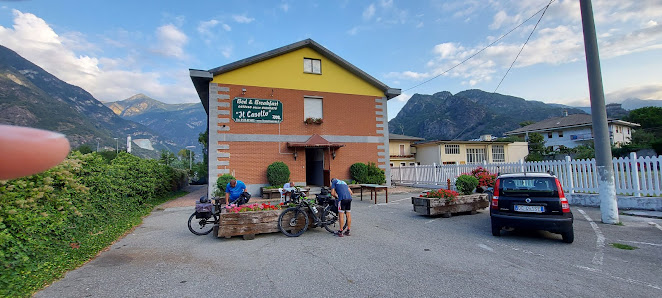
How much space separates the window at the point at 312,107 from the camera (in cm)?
1772

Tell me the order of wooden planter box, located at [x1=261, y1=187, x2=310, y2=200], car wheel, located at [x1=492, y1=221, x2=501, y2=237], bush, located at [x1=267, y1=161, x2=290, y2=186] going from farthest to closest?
bush, located at [x1=267, y1=161, x2=290, y2=186] < wooden planter box, located at [x1=261, y1=187, x2=310, y2=200] < car wheel, located at [x1=492, y1=221, x2=501, y2=237]

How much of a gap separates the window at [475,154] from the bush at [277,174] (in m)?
28.0

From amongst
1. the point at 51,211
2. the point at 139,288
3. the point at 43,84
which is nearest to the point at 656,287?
the point at 139,288

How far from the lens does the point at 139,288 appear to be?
4.49 metres

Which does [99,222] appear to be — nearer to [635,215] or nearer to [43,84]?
[635,215]

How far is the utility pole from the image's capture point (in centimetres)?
798

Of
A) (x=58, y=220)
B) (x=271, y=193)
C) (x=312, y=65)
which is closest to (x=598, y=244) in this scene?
(x=58, y=220)

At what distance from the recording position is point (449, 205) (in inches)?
363

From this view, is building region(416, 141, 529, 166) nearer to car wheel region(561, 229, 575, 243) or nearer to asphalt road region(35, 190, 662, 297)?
asphalt road region(35, 190, 662, 297)

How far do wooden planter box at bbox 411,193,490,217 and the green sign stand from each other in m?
9.51

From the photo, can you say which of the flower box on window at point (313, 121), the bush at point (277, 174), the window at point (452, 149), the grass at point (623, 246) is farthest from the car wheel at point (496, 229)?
the window at point (452, 149)

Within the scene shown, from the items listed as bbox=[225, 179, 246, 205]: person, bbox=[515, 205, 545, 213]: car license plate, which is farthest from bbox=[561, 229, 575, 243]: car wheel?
bbox=[225, 179, 246, 205]: person

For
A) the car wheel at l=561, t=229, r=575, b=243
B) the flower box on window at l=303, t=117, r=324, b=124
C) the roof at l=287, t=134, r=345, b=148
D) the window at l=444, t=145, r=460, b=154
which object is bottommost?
the car wheel at l=561, t=229, r=575, b=243

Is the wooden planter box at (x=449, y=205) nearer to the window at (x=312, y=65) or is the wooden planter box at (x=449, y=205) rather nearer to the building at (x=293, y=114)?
the building at (x=293, y=114)
